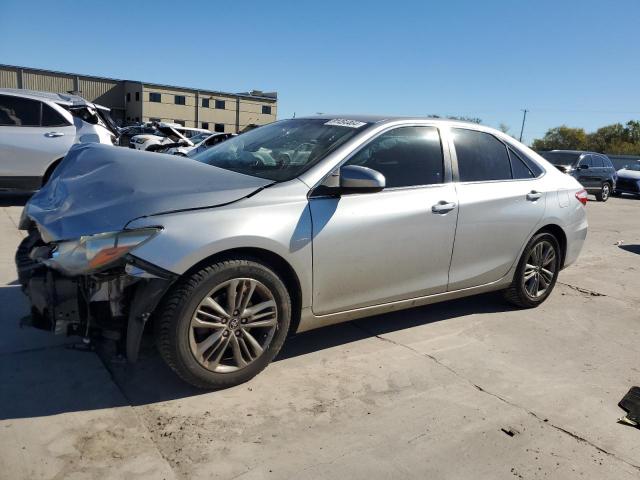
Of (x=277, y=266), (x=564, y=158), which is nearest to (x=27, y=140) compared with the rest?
(x=277, y=266)

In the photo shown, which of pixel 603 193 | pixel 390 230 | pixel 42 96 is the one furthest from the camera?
pixel 603 193

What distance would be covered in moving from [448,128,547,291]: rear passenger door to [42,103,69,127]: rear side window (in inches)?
265

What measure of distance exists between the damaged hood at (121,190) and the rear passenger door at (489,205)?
5.50ft

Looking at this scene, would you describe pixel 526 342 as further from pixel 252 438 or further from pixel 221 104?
pixel 221 104

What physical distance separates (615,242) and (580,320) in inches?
215

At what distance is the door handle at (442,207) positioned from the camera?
3.80m

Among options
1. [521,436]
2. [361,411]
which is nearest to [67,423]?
[361,411]

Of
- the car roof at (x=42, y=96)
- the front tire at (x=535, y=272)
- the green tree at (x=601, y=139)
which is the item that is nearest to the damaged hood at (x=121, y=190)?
the front tire at (x=535, y=272)

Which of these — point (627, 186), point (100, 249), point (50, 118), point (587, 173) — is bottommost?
point (627, 186)

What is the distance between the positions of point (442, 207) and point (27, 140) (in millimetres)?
6946

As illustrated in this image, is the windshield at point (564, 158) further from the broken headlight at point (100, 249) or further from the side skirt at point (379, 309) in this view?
the broken headlight at point (100, 249)

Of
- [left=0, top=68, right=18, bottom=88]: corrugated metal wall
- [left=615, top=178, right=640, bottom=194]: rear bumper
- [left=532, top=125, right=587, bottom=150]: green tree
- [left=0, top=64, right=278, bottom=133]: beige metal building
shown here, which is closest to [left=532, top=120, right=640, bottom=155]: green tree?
[left=532, top=125, right=587, bottom=150]: green tree

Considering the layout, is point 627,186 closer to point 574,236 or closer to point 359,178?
point 574,236

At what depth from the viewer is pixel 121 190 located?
2.92 m
